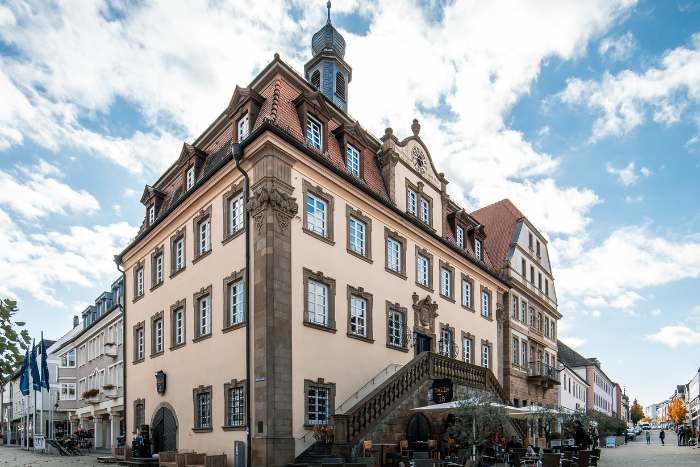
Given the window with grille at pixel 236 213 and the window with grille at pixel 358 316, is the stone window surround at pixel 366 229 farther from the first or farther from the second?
the window with grille at pixel 236 213

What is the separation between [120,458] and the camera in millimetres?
25703

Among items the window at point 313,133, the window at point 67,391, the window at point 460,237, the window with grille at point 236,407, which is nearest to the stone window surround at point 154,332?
the window with grille at point 236,407

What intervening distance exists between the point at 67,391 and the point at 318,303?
4134cm

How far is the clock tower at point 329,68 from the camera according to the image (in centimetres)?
3073

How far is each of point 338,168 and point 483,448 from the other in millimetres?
11140

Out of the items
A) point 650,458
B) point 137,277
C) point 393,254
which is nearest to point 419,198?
point 393,254

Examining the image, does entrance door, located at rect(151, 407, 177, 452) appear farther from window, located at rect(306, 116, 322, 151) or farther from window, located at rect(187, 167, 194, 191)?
window, located at rect(306, 116, 322, 151)

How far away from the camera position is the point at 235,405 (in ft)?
63.3

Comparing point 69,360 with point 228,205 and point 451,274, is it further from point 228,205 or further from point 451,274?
point 228,205

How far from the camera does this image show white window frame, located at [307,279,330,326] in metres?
20.1

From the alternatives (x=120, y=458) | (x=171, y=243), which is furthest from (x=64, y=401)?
(x=171, y=243)

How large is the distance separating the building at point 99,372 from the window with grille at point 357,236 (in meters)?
17.5

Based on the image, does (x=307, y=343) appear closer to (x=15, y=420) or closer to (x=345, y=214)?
(x=345, y=214)

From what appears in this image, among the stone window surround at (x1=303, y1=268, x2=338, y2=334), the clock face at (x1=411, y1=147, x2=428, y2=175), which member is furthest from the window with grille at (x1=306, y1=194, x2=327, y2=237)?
the clock face at (x1=411, y1=147, x2=428, y2=175)
